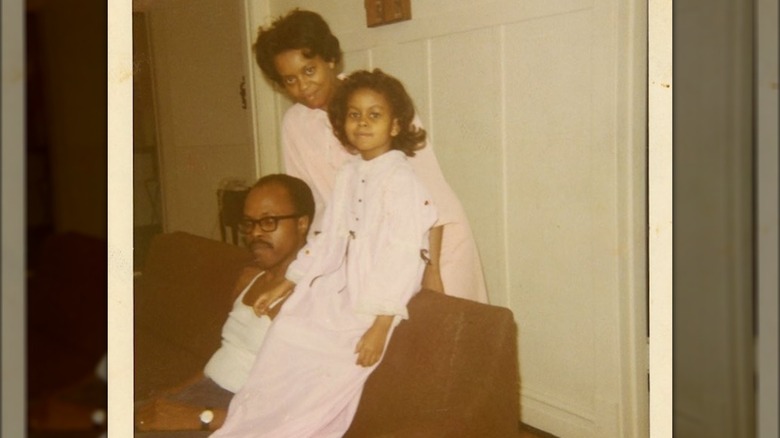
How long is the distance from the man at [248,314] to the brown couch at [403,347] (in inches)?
0.5

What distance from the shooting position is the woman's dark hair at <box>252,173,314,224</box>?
739 mm

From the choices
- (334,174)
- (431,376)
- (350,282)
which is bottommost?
(431,376)

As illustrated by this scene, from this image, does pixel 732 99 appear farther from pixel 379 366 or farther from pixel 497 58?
pixel 379 366

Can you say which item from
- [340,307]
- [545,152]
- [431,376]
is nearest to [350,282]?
[340,307]

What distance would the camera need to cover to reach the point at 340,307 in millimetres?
732

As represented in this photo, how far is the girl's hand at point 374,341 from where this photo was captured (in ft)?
2.40

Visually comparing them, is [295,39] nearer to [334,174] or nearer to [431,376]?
[334,174]

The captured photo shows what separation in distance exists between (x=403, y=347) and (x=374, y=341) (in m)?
0.03

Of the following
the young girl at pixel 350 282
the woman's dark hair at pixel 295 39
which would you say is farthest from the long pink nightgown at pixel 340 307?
the woman's dark hair at pixel 295 39

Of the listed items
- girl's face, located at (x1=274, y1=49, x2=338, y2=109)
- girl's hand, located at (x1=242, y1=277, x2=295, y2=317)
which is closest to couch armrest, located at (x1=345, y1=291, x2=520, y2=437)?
girl's hand, located at (x1=242, y1=277, x2=295, y2=317)

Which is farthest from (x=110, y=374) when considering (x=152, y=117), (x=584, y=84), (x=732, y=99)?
(x=732, y=99)

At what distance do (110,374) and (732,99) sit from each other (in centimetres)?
98

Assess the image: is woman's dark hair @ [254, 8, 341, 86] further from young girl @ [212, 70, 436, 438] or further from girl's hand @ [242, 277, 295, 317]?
girl's hand @ [242, 277, 295, 317]

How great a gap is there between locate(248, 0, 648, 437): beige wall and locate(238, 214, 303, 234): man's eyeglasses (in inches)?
2.1
